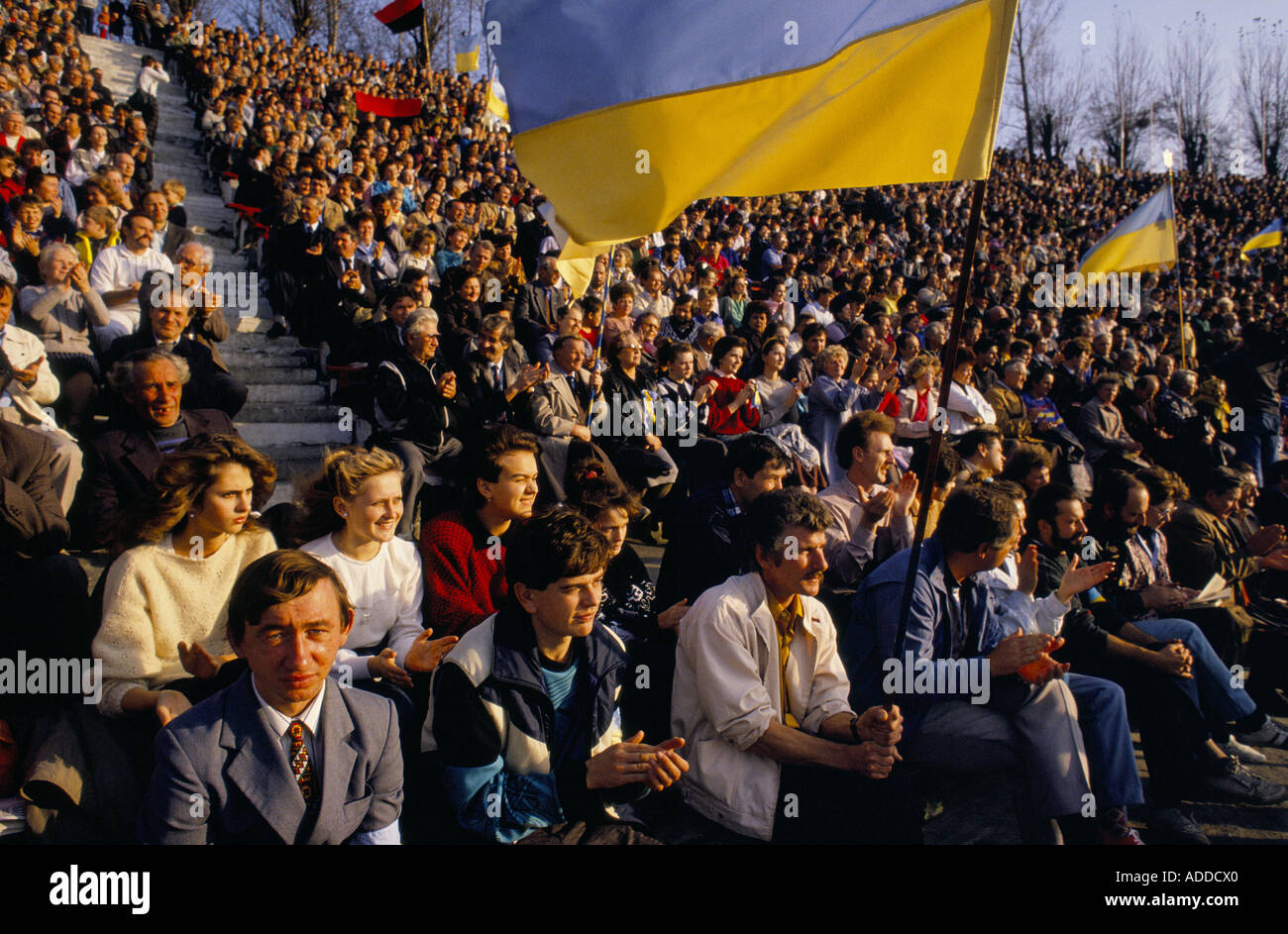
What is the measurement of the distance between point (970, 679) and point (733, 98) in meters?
2.40

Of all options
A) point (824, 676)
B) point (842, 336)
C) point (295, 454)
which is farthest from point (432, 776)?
point (842, 336)

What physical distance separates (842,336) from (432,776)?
28.0ft

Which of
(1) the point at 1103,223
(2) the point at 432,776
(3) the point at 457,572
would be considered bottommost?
(2) the point at 432,776

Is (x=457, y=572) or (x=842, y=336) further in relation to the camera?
(x=842, y=336)

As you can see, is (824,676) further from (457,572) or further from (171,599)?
(171,599)

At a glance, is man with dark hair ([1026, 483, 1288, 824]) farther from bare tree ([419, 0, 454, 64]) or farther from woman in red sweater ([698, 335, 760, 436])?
bare tree ([419, 0, 454, 64])

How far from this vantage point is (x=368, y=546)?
361 cm

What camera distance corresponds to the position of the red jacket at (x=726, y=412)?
23.9 feet

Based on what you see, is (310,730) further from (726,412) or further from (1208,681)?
(726,412)

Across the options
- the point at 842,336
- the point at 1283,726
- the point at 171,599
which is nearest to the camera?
the point at 171,599

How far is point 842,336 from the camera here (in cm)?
1037

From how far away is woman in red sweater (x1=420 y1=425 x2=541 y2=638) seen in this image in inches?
144

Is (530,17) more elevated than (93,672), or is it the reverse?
(530,17)

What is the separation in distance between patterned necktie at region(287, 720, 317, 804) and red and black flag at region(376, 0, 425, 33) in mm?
15832
